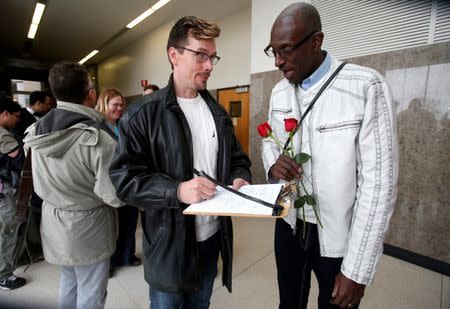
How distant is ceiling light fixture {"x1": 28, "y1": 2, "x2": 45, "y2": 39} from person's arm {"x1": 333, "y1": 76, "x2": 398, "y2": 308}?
7075mm

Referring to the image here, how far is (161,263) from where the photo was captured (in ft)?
3.49

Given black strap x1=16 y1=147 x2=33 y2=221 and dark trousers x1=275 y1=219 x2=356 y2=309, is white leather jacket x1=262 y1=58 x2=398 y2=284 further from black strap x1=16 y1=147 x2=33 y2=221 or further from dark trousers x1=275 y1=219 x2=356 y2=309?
black strap x1=16 y1=147 x2=33 y2=221

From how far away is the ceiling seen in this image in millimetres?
5387

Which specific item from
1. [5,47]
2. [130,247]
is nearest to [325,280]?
[130,247]

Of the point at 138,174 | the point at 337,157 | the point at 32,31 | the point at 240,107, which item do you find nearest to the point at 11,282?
the point at 138,174

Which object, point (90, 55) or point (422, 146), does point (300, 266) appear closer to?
point (422, 146)

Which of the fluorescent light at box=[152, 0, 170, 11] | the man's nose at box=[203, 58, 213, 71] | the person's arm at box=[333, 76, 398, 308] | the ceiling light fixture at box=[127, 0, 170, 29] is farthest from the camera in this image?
the ceiling light fixture at box=[127, 0, 170, 29]

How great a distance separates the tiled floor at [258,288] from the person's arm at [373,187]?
1305mm

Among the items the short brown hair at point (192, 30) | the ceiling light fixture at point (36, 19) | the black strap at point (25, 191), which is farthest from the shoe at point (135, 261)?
the ceiling light fixture at point (36, 19)

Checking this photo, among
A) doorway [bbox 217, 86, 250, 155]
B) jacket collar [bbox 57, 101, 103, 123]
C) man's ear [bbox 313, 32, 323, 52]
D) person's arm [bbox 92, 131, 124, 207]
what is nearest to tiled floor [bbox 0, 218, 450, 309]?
person's arm [bbox 92, 131, 124, 207]

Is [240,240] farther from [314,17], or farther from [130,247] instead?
[314,17]

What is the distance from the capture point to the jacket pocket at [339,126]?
2.97ft

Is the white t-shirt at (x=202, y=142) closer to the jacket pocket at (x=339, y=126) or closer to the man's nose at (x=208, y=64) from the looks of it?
the man's nose at (x=208, y=64)

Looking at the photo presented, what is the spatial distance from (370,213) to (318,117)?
1.30 feet
